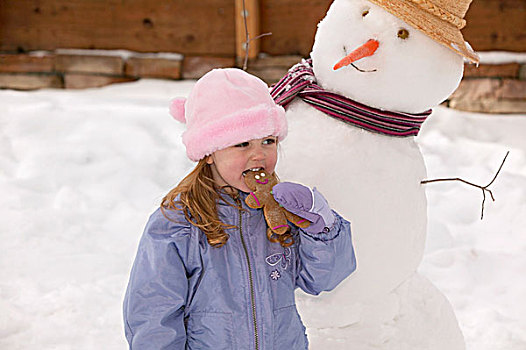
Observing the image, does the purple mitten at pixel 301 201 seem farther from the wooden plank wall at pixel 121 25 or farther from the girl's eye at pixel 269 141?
the wooden plank wall at pixel 121 25

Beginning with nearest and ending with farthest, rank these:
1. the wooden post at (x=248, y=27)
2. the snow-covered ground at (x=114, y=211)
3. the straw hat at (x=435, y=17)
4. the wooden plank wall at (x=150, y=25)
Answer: the straw hat at (x=435, y=17) < the snow-covered ground at (x=114, y=211) < the wooden post at (x=248, y=27) < the wooden plank wall at (x=150, y=25)

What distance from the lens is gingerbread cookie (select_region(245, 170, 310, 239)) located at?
1112 millimetres

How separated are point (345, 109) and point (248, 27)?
7.99 feet

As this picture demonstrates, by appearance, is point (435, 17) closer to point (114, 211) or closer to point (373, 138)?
point (373, 138)

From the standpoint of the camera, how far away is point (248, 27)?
3648 mm

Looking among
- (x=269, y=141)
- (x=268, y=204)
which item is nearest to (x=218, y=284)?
(x=268, y=204)

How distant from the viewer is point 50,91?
12.8 feet

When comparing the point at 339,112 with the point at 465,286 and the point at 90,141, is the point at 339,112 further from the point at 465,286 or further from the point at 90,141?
the point at 90,141

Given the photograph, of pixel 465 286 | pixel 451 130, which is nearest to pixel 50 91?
pixel 451 130

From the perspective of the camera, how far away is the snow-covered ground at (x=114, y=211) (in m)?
1.92

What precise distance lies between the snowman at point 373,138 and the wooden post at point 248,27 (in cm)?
231

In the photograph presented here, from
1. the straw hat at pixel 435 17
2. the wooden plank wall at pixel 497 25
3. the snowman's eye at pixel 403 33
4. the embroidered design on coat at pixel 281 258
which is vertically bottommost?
the wooden plank wall at pixel 497 25

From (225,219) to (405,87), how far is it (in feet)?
1.73

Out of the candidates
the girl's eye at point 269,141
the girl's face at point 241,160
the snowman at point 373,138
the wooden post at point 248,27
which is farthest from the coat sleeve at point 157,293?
the wooden post at point 248,27
